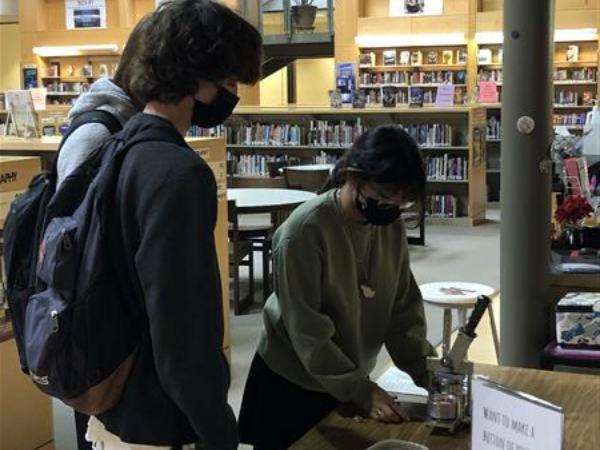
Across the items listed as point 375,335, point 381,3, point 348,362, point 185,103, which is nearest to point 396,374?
point 375,335

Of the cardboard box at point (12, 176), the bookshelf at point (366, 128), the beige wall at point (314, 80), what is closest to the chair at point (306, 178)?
the bookshelf at point (366, 128)

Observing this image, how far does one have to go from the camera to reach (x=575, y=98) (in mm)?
12484

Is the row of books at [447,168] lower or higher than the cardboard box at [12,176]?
lower

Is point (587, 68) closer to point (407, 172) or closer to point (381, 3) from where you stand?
point (381, 3)

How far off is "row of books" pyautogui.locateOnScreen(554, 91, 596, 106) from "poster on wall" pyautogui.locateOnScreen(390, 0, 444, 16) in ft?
7.76

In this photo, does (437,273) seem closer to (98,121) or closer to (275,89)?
(98,121)

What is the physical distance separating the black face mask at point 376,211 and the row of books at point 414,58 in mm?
11600

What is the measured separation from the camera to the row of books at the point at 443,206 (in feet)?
32.0

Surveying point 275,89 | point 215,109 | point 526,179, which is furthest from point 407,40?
point 215,109

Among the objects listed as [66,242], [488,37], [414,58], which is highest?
[488,37]

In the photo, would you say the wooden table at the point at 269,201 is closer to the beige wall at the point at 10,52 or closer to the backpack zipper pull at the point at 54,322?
the backpack zipper pull at the point at 54,322

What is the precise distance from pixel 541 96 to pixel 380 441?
1733 millimetres

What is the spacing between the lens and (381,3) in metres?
13.9

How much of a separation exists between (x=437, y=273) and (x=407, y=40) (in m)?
7.21
